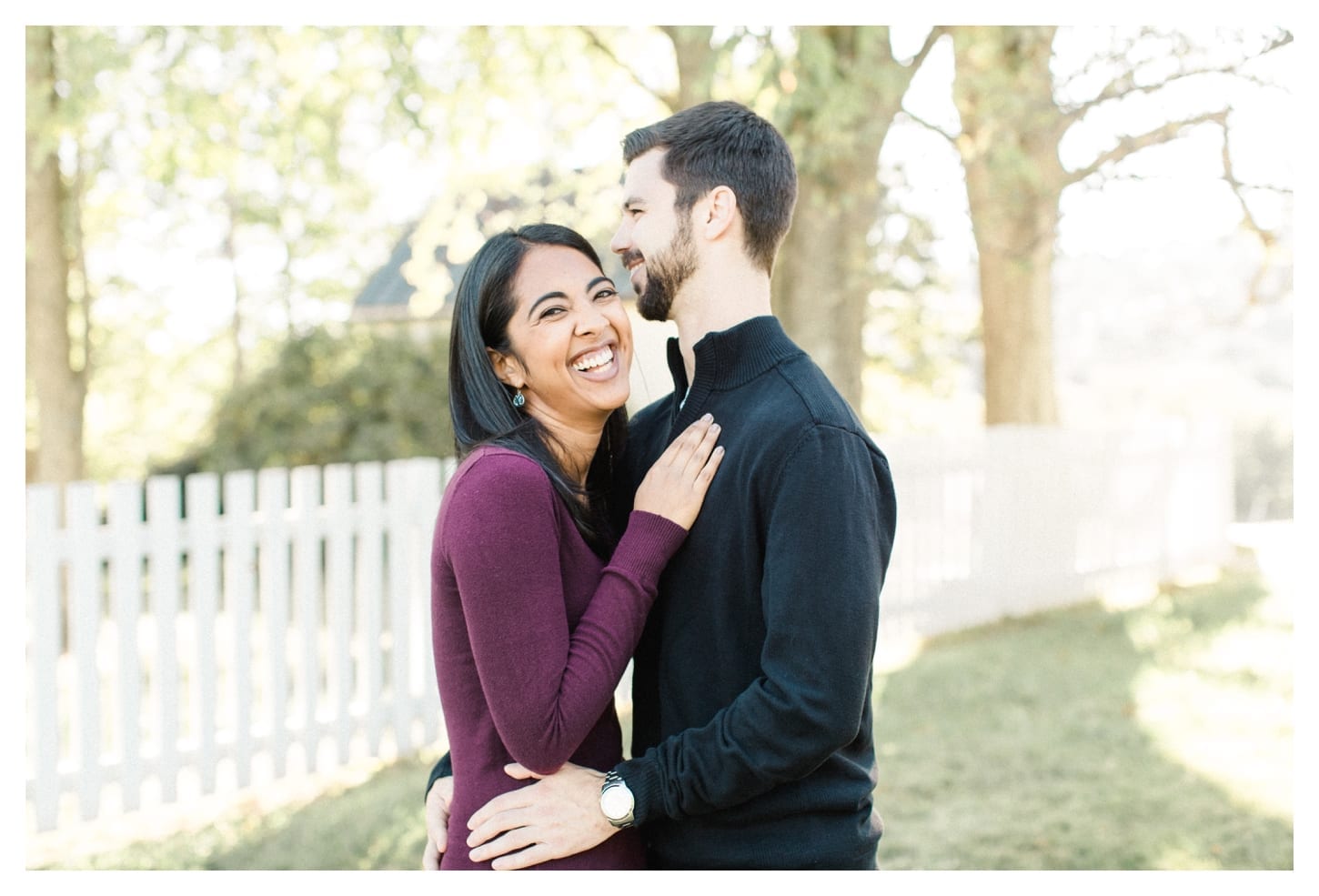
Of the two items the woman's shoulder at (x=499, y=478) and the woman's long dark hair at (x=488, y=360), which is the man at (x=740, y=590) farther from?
the woman's shoulder at (x=499, y=478)

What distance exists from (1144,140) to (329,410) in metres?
7.58

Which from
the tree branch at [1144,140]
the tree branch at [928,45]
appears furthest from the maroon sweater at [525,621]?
the tree branch at [1144,140]

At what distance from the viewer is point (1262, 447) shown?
22781 millimetres

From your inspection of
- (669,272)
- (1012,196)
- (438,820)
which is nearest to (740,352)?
(669,272)

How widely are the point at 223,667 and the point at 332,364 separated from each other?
11.7 ft

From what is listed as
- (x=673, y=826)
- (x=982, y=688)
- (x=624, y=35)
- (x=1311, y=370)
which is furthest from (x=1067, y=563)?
(x=673, y=826)

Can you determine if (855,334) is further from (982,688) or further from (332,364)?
(332,364)

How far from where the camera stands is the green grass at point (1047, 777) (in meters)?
4.94

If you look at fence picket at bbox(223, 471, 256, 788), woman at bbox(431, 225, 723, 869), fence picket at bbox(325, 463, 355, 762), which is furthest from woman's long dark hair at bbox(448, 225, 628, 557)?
fence picket at bbox(325, 463, 355, 762)

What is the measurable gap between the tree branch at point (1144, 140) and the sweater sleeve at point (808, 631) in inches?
273

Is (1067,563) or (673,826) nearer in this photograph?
(673,826)

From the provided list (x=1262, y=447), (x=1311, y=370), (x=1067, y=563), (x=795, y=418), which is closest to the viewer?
(x=795, y=418)

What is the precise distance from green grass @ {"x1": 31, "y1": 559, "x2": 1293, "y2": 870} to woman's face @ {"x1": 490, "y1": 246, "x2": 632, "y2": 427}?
3.17m

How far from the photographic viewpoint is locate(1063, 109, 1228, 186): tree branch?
26.8 ft
